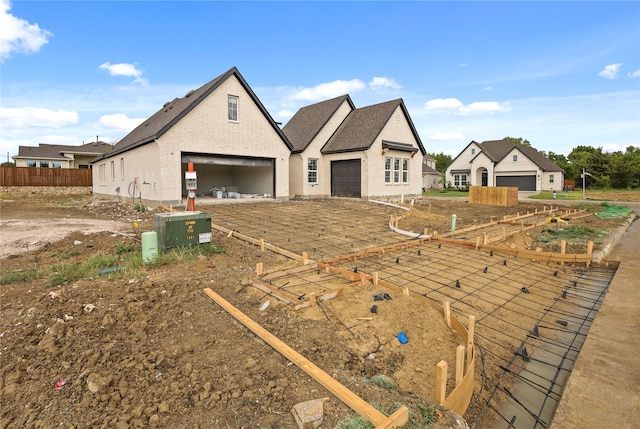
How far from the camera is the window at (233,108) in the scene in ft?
55.0

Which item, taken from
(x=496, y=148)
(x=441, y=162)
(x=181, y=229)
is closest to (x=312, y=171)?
(x=181, y=229)

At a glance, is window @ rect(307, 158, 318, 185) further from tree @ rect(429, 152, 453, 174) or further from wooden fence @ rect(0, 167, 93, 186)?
tree @ rect(429, 152, 453, 174)

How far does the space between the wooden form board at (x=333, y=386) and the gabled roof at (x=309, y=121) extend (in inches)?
708

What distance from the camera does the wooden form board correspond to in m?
2.53

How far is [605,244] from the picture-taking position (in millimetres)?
9867

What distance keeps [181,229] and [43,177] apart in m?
28.7

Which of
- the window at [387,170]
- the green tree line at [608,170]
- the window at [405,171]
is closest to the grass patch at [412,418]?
the window at [387,170]

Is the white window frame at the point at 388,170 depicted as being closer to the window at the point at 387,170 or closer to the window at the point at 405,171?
the window at the point at 387,170

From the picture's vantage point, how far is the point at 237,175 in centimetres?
2311

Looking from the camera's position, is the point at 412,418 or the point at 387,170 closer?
the point at 412,418

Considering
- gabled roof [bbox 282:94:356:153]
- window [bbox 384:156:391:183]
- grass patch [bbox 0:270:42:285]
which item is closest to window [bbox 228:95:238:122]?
gabled roof [bbox 282:94:356:153]

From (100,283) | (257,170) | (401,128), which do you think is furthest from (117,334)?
(401,128)

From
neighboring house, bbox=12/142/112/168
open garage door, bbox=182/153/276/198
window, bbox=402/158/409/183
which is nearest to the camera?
open garage door, bbox=182/153/276/198

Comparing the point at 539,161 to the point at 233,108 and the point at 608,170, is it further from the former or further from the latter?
the point at 233,108
